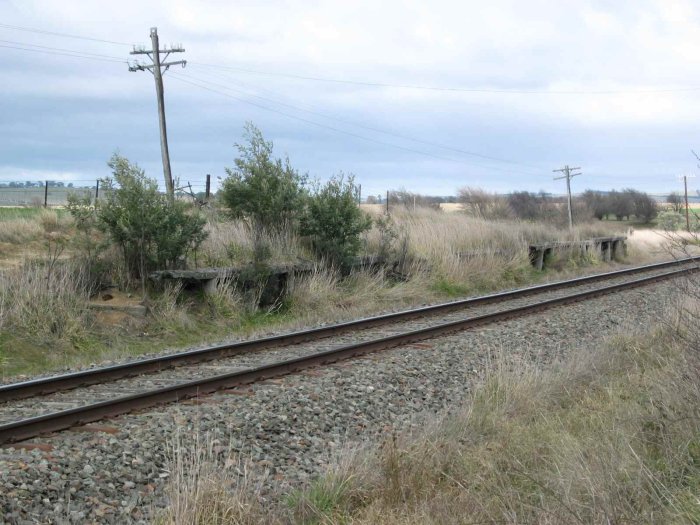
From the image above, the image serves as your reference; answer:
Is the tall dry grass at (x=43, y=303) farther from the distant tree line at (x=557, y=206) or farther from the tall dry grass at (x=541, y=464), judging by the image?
the distant tree line at (x=557, y=206)

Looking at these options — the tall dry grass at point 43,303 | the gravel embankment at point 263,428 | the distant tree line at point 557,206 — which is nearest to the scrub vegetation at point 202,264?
the tall dry grass at point 43,303

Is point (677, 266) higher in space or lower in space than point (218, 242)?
lower

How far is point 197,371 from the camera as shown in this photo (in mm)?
9758

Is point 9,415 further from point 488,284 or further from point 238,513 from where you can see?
point 488,284

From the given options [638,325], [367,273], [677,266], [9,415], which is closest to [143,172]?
[367,273]

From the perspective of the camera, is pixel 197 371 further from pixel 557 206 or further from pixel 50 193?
pixel 557 206

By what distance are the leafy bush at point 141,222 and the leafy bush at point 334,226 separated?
376 centimetres

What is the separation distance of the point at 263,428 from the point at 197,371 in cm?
287

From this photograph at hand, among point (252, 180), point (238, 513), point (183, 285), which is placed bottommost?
point (238, 513)

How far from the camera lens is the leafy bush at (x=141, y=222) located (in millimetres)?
15078

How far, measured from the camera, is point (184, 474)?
579 centimetres

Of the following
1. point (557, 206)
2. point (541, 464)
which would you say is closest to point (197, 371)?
point (541, 464)

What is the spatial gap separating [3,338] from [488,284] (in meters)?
13.7

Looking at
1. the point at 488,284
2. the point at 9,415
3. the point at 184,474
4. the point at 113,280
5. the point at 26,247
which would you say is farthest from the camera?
the point at 488,284
